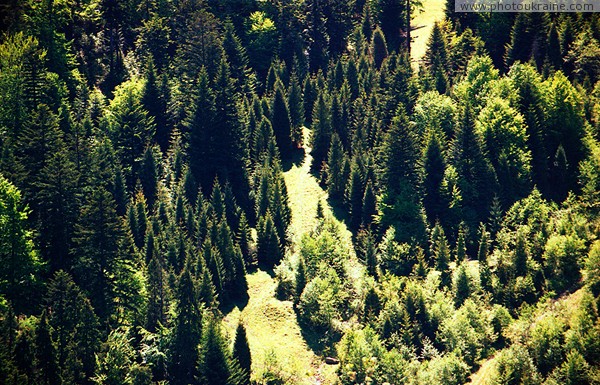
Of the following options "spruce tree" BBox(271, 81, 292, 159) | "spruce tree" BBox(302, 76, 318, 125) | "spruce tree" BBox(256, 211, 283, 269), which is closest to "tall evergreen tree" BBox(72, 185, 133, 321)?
"spruce tree" BBox(256, 211, 283, 269)

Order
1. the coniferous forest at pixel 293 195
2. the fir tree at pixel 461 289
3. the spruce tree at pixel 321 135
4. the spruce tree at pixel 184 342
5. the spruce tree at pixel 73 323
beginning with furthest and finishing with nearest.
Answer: the spruce tree at pixel 321 135
the fir tree at pixel 461 289
the coniferous forest at pixel 293 195
the spruce tree at pixel 184 342
the spruce tree at pixel 73 323

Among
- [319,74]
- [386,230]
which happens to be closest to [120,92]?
[319,74]

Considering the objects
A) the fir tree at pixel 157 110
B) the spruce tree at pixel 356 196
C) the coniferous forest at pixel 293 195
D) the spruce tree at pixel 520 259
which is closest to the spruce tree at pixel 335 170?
the coniferous forest at pixel 293 195

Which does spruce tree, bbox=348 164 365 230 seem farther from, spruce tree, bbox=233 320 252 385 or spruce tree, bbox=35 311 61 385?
spruce tree, bbox=35 311 61 385

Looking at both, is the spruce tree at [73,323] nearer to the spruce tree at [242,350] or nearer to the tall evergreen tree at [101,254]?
the tall evergreen tree at [101,254]

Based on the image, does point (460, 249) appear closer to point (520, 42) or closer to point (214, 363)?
point (214, 363)

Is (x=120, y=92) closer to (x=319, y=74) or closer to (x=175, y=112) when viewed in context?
(x=175, y=112)
